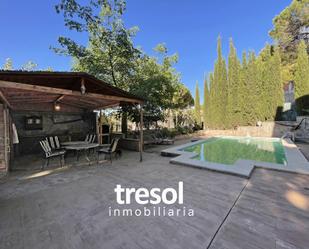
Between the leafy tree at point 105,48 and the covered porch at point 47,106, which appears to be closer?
the covered porch at point 47,106

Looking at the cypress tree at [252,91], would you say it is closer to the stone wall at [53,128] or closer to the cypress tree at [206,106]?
the cypress tree at [206,106]

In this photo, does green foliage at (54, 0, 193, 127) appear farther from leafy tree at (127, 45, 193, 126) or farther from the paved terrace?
the paved terrace

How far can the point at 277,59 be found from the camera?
16062 millimetres

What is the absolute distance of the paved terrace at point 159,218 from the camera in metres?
2.20

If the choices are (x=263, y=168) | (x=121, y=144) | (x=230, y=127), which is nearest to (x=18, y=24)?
(x=121, y=144)

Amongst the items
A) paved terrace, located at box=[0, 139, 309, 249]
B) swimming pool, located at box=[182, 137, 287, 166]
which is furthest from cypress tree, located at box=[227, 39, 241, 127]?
paved terrace, located at box=[0, 139, 309, 249]

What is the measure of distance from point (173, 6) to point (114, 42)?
4.82 meters

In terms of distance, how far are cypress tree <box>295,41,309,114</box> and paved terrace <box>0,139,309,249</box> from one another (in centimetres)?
1411

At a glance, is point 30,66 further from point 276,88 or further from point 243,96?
point 276,88

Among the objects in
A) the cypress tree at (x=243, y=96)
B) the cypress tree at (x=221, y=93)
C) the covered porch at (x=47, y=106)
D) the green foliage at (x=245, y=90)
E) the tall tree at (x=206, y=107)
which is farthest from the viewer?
the tall tree at (x=206, y=107)

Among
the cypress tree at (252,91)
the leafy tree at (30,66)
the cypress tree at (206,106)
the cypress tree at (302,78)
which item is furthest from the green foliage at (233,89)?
the leafy tree at (30,66)

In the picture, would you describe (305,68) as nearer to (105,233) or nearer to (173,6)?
(173,6)

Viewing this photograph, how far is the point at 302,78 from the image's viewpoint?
15.0m

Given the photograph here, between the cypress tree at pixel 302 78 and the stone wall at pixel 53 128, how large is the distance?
17.5 meters
